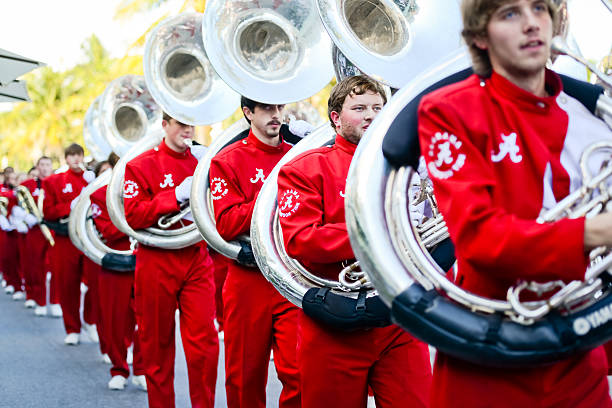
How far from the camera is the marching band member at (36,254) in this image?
468 inches

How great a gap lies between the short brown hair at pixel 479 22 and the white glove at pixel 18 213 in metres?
11.2

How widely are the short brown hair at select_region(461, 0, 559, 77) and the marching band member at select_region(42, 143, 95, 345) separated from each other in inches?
272

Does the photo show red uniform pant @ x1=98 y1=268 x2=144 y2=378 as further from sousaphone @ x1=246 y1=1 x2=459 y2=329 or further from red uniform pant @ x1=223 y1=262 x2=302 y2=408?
sousaphone @ x1=246 y1=1 x2=459 y2=329

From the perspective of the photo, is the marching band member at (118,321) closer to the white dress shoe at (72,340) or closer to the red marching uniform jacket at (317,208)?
the white dress shoe at (72,340)

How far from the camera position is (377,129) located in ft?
7.75

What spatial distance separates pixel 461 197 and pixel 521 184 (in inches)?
7.0

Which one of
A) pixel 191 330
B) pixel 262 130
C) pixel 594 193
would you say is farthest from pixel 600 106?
Result: pixel 191 330

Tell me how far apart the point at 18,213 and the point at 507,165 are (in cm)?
1177

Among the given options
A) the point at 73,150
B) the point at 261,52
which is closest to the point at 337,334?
the point at 261,52

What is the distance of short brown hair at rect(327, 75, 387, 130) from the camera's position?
359cm

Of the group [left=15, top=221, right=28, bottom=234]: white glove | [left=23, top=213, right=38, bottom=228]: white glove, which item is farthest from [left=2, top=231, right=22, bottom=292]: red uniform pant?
[left=23, top=213, right=38, bottom=228]: white glove

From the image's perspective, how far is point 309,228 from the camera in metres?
3.39

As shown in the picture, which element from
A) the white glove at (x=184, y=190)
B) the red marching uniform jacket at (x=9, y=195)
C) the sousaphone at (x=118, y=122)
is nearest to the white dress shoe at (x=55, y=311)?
the red marching uniform jacket at (x=9, y=195)

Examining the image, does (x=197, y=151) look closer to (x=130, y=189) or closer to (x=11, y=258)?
(x=130, y=189)
